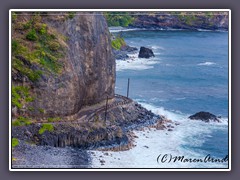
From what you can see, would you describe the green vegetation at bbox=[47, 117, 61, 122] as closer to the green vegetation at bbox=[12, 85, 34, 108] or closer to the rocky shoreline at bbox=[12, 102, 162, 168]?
the rocky shoreline at bbox=[12, 102, 162, 168]

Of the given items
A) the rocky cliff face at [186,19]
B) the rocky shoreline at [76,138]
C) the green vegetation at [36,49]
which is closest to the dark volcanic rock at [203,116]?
the rocky shoreline at [76,138]

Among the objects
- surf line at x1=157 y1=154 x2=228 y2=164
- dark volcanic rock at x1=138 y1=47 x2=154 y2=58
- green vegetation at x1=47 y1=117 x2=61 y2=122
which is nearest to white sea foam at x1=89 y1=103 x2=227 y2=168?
surf line at x1=157 y1=154 x2=228 y2=164

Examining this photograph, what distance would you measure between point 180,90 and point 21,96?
9310 millimetres

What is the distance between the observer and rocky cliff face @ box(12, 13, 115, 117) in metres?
30.8

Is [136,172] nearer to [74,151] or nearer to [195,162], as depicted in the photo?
[195,162]

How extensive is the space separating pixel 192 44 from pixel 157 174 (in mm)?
15289

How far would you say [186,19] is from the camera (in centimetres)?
2744

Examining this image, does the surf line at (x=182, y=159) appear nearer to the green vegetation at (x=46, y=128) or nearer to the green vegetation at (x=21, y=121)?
the green vegetation at (x=46, y=128)

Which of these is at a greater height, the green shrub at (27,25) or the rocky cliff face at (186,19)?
the rocky cliff face at (186,19)

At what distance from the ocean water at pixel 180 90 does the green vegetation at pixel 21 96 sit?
4.51m

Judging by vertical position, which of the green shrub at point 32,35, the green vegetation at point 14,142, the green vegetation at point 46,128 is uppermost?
the green shrub at point 32,35

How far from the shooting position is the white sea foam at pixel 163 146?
24.2m

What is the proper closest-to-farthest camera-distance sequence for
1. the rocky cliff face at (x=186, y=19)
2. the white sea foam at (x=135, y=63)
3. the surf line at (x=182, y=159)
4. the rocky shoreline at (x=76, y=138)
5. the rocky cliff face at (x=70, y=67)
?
the rocky cliff face at (x=186, y=19)
the surf line at (x=182, y=159)
the rocky shoreline at (x=76, y=138)
the rocky cliff face at (x=70, y=67)
the white sea foam at (x=135, y=63)

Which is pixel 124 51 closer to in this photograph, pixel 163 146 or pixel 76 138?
pixel 76 138
